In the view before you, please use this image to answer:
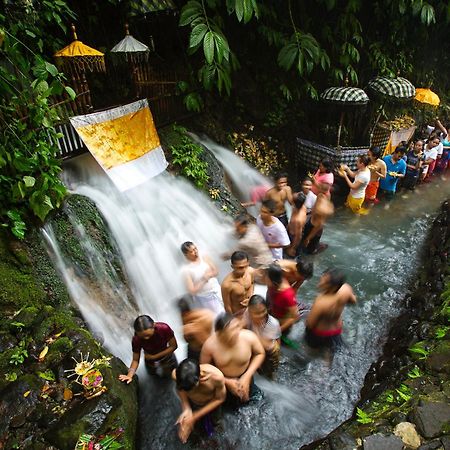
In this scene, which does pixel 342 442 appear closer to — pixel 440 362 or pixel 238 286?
pixel 440 362

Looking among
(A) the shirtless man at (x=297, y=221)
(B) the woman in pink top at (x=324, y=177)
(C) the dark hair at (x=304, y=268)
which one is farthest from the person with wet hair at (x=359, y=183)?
(C) the dark hair at (x=304, y=268)

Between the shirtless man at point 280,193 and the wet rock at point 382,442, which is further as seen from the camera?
the shirtless man at point 280,193

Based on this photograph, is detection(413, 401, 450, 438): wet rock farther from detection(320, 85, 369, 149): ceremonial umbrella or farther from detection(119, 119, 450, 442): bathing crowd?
detection(320, 85, 369, 149): ceremonial umbrella

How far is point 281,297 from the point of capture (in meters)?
4.48

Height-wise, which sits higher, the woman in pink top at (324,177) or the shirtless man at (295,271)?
the woman in pink top at (324,177)

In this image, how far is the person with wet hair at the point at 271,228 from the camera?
18.1 feet

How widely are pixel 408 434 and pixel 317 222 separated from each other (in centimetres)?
405

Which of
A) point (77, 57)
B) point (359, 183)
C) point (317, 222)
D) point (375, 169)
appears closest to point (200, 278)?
point (317, 222)

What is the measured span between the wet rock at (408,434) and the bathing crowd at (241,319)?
1412 mm

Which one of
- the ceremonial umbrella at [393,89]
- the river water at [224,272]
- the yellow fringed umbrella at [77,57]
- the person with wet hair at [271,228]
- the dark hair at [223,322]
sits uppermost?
the yellow fringed umbrella at [77,57]

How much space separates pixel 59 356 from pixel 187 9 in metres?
6.78

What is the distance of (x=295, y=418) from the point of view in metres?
4.28

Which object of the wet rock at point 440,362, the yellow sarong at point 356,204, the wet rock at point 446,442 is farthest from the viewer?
the yellow sarong at point 356,204

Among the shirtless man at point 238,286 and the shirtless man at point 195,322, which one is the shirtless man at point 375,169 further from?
the shirtless man at point 195,322
